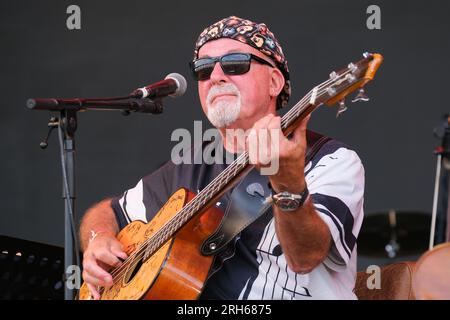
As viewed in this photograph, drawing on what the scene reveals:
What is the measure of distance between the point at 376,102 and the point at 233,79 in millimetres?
1699

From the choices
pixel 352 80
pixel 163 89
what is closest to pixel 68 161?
pixel 163 89

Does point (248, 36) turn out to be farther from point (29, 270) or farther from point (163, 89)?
point (29, 270)

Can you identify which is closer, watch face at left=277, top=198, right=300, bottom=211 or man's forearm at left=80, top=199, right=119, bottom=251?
watch face at left=277, top=198, right=300, bottom=211

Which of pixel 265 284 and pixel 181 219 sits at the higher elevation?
pixel 181 219

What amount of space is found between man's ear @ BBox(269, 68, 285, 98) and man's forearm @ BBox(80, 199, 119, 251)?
0.91m

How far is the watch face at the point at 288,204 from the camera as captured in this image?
3.09 m

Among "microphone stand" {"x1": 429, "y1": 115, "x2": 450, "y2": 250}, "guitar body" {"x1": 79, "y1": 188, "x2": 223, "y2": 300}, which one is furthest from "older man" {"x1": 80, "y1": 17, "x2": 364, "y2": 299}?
"microphone stand" {"x1": 429, "y1": 115, "x2": 450, "y2": 250}

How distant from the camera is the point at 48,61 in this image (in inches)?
227

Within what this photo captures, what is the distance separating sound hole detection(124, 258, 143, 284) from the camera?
364 centimetres

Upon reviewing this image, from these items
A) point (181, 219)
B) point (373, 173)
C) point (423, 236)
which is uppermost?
point (181, 219)

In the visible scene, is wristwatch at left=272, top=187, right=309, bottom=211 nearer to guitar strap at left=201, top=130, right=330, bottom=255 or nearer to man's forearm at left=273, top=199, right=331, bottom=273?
man's forearm at left=273, top=199, right=331, bottom=273
